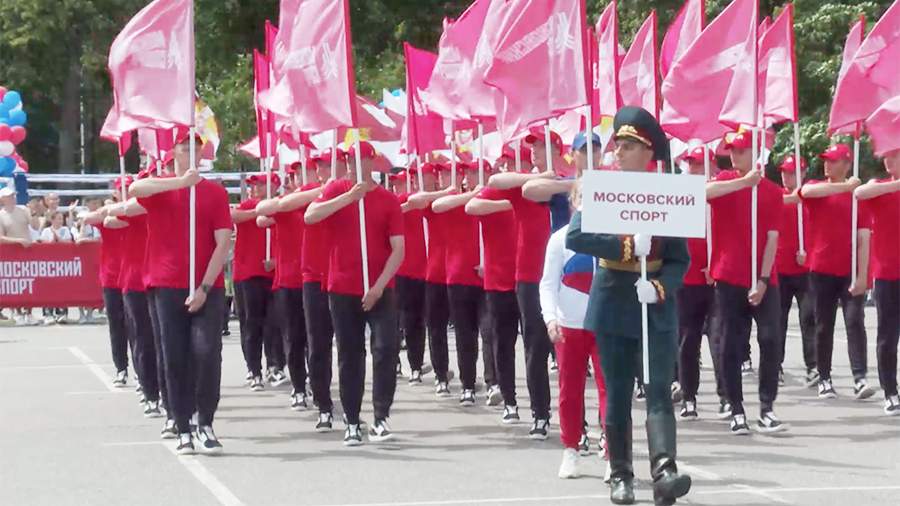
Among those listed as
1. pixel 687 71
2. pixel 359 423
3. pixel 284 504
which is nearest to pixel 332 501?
pixel 284 504

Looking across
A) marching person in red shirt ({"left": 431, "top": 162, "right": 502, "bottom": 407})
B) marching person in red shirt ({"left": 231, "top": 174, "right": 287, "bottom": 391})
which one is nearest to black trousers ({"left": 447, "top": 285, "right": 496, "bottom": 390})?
marching person in red shirt ({"left": 431, "top": 162, "right": 502, "bottom": 407})

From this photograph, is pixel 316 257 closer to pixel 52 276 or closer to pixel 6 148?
pixel 52 276

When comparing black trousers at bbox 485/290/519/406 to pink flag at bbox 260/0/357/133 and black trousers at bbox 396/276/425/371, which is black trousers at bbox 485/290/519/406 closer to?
pink flag at bbox 260/0/357/133

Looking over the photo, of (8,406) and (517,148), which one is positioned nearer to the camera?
(517,148)

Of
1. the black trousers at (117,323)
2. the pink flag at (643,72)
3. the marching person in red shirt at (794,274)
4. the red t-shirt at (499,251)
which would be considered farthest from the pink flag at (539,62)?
the black trousers at (117,323)

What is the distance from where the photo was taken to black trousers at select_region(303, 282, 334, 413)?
13062 millimetres

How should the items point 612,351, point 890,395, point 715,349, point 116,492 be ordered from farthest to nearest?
point 890,395 < point 715,349 < point 116,492 < point 612,351

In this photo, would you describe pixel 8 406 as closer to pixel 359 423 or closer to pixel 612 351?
pixel 359 423

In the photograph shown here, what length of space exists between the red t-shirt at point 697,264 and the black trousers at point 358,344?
2.28m

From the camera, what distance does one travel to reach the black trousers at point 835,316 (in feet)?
49.9

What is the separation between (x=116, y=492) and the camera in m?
10.4

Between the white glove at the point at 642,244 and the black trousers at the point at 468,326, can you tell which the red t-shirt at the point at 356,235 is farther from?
the white glove at the point at 642,244

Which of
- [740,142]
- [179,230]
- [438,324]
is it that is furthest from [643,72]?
[179,230]

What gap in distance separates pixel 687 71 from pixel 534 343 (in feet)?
8.86
